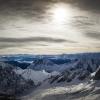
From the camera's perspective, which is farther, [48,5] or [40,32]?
[40,32]

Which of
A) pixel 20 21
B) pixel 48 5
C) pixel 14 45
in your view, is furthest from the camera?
pixel 14 45

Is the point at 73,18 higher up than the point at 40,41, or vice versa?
the point at 73,18

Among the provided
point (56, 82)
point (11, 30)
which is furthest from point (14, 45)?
point (56, 82)

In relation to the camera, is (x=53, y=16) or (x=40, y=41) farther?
(x=40, y=41)

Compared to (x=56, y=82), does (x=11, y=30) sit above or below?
above

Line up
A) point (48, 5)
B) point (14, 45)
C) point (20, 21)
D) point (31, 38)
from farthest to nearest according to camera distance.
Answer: point (14, 45) < point (31, 38) < point (20, 21) < point (48, 5)

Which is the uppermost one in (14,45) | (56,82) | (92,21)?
(92,21)

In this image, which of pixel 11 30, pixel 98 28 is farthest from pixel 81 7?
pixel 11 30

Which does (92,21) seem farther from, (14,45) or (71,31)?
(14,45)

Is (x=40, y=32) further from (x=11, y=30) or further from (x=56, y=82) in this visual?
(x=56, y=82)
